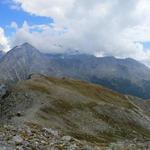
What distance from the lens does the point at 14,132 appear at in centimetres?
2719

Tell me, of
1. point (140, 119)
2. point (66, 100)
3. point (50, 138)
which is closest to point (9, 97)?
point (66, 100)

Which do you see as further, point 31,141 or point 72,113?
point 72,113

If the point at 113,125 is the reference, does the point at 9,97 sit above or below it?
above

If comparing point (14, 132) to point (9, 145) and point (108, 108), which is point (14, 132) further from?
point (108, 108)

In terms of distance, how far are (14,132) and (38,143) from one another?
306cm

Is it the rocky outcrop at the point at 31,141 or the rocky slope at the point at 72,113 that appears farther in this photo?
the rocky slope at the point at 72,113

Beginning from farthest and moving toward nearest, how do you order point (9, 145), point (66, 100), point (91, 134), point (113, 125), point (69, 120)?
1. point (66, 100)
2. point (113, 125)
3. point (69, 120)
4. point (91, 134)
5. point (9, 145)

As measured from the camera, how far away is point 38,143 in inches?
979

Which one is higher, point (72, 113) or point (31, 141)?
point (31, 141)

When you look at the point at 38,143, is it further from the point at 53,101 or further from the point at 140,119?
the point at 140,119

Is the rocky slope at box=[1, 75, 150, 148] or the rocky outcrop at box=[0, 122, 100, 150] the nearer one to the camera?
the rocky outcrop at box=[0, 122, 100, 150]

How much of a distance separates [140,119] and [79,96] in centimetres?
1702

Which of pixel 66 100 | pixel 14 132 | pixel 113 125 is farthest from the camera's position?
pixel 66 100

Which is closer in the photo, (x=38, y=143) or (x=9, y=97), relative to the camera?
(x=38, y=143)
